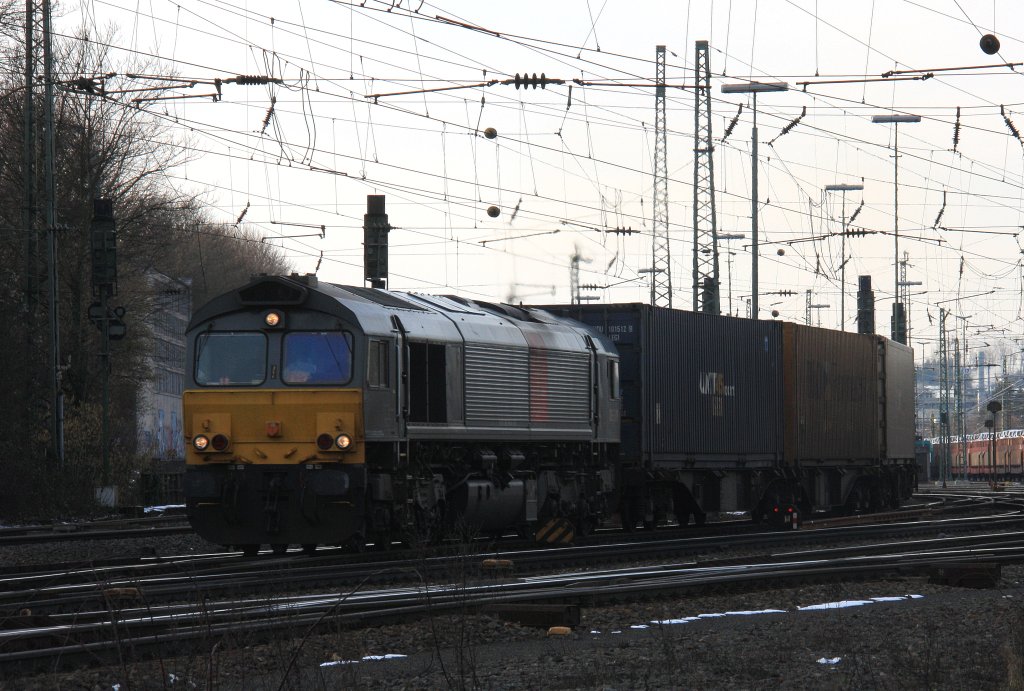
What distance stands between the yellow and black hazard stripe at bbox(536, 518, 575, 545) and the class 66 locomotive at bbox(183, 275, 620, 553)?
0.90m

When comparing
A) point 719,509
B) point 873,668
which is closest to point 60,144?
point 719,509

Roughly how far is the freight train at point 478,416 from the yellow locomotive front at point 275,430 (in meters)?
0.02

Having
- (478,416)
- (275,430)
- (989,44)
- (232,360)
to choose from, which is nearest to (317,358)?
(275,430)

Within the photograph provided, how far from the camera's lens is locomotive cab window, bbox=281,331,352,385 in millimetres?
17500

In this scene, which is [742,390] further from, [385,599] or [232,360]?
[385,599]

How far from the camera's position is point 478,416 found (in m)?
19.9

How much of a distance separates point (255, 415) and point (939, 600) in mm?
8247

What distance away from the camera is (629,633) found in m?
11.6

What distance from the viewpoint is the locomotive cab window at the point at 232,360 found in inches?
701

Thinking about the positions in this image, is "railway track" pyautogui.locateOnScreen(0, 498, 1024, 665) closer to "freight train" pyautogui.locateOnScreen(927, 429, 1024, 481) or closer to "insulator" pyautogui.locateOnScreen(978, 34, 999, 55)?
"insulator" pyautogui.locateOnScreen(978, 34, 999, 55)

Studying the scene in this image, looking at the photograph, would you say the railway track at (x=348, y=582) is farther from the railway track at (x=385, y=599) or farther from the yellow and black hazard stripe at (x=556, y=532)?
the yellow and black hazard stripe at (x=556, y=532)

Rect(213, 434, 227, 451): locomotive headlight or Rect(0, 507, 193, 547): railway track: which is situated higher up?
Rect(213, 434, 227, 451): locomotive headlight

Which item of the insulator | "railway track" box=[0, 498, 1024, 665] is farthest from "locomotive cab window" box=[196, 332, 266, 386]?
A: the insulator

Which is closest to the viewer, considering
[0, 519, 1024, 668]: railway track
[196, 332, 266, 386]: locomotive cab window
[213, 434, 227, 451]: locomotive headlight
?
[0, 519, 1024, 668]: railway track
